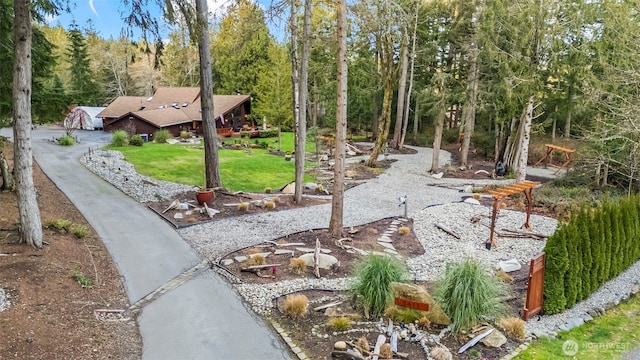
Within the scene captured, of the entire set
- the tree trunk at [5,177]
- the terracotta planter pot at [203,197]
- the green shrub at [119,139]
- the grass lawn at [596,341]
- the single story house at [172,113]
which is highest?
the single story house at [172,113]

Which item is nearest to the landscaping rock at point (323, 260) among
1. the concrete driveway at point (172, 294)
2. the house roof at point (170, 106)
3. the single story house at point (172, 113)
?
the concrete driveway at point (172, 294)

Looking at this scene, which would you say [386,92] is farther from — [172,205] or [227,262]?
[227,262]

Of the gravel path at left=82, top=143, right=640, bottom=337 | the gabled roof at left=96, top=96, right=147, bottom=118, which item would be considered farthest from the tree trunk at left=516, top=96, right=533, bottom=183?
the gabled roof at left=96, top=96, right=147, bottom=118

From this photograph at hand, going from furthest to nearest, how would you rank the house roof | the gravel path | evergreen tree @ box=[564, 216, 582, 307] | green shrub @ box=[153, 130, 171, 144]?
the house roof, green shrub @ box=[153, 130, 171, 144], the gravel path, evergreen tree @ box=[564, 216, 582, 307]

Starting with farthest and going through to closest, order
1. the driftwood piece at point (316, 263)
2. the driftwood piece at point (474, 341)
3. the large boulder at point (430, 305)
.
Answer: the driftwood piece at point (316, 263) < the large boulder at point (430, 305) < the driftwood piece at point (474, 341)

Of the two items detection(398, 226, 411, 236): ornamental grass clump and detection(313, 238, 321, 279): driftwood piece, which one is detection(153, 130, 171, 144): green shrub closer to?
detection(398, 226, 411, 236): ornamental grass clump

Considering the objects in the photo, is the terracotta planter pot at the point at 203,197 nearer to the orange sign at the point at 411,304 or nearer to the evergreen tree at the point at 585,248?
the orange sign at the point at 411,304

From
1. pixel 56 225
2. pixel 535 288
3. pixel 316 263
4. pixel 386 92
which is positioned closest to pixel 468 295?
pixel 535 288

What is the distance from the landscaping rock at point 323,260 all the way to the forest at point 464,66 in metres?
5.26

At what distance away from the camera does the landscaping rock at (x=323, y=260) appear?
8938 millimetres

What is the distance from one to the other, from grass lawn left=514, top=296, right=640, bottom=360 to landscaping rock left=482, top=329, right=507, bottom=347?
11.5 inches

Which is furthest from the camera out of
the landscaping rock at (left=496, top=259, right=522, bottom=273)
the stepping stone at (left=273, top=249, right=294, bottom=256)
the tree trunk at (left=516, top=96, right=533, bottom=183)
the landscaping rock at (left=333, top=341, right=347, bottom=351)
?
the tree trunk at (left=516, top=96, right=533, bottom=183)

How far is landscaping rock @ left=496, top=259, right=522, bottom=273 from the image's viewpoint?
930cm

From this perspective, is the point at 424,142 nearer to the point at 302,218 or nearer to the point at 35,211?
the point at 302,218
